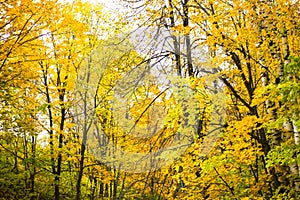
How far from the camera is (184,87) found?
625cm

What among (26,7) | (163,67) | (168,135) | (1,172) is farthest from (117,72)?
(1,172)

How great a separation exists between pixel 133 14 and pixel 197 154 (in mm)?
3534

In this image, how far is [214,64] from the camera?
20.1ft

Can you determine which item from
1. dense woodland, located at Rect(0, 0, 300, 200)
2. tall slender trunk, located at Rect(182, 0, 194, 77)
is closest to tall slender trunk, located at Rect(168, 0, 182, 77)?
dense woodland, located at Rect(0, 0, 300, 200)

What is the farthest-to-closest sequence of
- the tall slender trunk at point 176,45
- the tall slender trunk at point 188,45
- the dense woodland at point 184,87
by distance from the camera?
the tall slender trunk at point 176,45, the tall slender trunk at point 188,45, the dense woodland at point 184,87

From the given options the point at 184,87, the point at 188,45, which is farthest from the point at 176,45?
the point at 184,87

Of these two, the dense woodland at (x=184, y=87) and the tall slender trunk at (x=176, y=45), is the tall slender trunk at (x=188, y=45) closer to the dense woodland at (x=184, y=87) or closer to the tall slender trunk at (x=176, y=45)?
the dense woodland at (x=184, y=87)

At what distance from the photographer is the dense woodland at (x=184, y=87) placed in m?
5.64

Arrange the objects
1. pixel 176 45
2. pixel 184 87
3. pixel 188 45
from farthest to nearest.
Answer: pixel 176 45 → pixel 188 45 → pixel 184 87

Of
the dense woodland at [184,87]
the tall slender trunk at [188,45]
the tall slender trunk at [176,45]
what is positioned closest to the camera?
the dense woodland at [184,87]

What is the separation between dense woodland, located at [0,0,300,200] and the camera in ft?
18.5

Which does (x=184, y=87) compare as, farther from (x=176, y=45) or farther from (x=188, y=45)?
(x=176, y=45)

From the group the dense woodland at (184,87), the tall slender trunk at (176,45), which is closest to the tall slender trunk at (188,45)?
the dense woodland at (184,87)

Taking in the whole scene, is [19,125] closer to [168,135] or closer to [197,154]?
[168,135]
